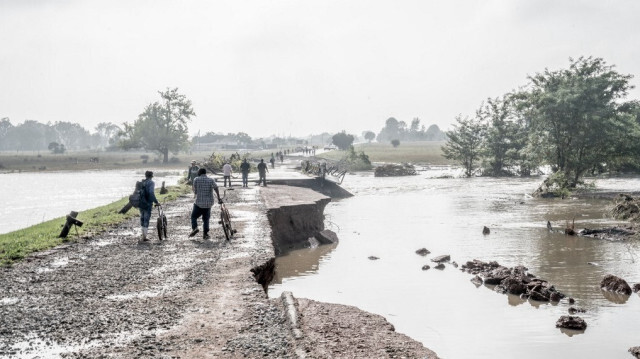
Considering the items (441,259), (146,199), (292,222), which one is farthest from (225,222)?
(292,222)

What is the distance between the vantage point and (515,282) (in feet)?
44.2

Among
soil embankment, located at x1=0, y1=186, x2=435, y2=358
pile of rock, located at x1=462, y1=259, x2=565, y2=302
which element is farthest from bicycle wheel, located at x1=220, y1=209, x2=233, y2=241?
pile of rock, located at x1=462, y1=259, x2=565, y2=302

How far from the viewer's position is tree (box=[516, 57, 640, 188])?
41.2m

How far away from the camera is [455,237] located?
22.7 m

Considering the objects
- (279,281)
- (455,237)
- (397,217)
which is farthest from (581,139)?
(279,281)

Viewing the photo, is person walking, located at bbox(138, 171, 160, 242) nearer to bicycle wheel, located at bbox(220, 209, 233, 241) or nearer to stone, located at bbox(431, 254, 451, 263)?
bicycle wheel, located at bbox(220, 209, 233, 241)

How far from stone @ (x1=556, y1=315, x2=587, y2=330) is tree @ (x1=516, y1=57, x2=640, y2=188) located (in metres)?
33.2

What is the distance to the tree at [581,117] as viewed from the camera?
41156 millimetres

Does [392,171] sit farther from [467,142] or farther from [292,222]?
[292,222]

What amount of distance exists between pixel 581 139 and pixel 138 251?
36877 millimetres

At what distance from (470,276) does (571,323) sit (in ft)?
15.2

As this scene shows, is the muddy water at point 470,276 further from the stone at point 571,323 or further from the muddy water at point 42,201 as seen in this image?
the muddy water at point 42,201

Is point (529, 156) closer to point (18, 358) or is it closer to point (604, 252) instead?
point (604, 252)

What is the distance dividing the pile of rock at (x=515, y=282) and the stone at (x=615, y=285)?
4.05 ft
